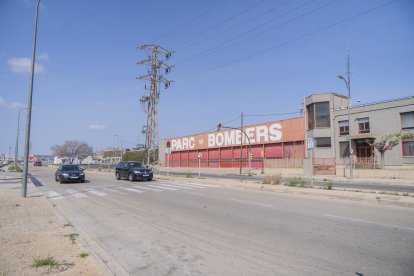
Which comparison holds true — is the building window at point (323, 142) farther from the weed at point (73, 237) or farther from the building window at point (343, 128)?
the weed at point (73, 237)

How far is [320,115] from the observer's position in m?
40.3

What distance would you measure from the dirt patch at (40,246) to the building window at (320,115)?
119ft

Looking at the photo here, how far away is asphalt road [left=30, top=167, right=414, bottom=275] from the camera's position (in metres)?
5.13

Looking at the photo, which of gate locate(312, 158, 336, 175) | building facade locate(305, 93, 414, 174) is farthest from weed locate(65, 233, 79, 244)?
gate locate(312, 158, 336, 175)

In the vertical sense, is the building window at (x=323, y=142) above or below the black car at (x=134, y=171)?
above

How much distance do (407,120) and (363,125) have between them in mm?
4684

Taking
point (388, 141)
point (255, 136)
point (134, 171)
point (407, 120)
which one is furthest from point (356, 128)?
point (134, 171)

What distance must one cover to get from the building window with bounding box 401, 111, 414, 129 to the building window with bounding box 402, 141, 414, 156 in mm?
1722

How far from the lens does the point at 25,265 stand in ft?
16.6

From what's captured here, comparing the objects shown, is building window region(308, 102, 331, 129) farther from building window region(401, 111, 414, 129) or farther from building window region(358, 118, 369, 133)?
building window region(401, 111, 414, 129)

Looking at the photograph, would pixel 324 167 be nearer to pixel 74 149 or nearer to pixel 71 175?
pixel 71 175

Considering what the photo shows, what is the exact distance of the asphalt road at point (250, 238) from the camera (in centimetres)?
513

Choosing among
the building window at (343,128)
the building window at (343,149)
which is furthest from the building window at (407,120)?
the building window at (343,149)

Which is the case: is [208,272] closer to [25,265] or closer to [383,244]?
[25,265]
